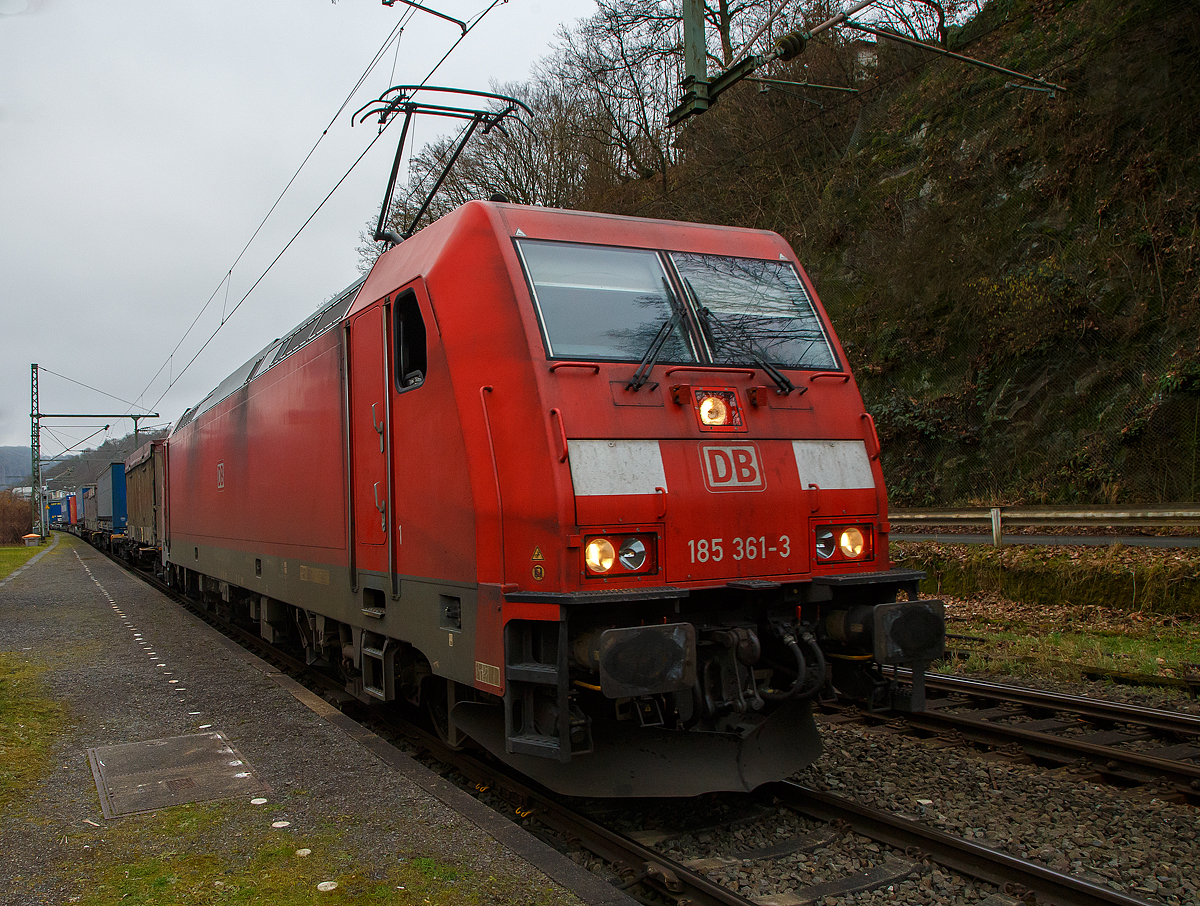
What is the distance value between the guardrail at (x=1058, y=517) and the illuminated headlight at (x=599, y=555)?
9245 millimetres

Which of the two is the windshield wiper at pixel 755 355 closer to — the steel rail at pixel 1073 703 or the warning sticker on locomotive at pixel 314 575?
the steel rail at pixel 1073 703

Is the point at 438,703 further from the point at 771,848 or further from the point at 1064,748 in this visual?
the point at 1064,748

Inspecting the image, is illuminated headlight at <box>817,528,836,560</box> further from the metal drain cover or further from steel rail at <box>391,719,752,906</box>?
the metal drain cover

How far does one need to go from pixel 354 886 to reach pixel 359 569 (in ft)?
9.38

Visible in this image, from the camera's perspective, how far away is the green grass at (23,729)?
5379 mm

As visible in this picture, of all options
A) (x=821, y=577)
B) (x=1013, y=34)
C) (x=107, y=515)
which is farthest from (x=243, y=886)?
(x=107, y=515)

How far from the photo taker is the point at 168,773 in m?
5.41

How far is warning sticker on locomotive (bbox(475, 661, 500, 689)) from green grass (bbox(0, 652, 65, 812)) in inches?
101

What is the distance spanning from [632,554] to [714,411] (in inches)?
37.9

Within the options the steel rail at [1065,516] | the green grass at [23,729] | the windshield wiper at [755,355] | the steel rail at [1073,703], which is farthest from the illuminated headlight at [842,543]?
the steel rail at [1065,516]

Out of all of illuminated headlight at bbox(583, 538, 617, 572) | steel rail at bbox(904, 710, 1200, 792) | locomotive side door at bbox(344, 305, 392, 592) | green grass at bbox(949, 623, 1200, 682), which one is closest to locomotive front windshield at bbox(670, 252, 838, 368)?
illuminated headlight at bbox(583, 538, 617, 572)

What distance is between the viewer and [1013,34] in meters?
20.5

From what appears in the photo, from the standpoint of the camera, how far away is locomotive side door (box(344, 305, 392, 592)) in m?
5.88

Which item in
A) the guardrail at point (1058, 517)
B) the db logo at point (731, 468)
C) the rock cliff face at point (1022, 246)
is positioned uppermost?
the rock cliff face at point (1022, 246)
